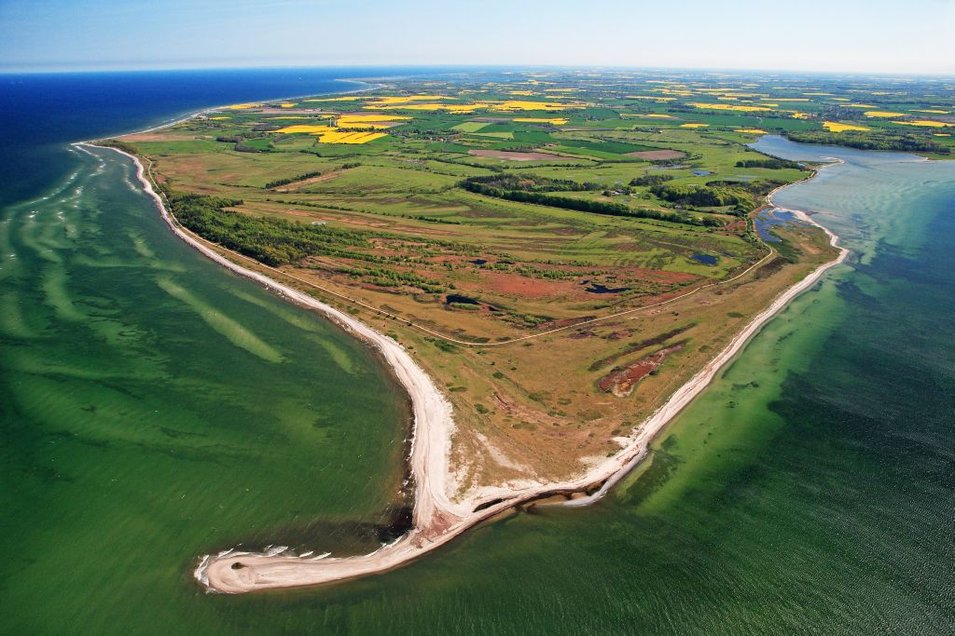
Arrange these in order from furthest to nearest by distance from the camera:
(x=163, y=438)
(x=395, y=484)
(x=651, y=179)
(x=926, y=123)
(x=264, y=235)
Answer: (x=926, y=123), (x=651, y=179), (x=264, y=235), (x=163, y=438), (x=395, y=484)

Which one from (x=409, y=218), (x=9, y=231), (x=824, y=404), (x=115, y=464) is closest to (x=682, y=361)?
(x=824, y=404)

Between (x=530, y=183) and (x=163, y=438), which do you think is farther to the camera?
(x=530, y=183)

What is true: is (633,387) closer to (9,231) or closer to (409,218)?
(409,218)

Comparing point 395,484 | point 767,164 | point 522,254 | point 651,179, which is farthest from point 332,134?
point 395,484

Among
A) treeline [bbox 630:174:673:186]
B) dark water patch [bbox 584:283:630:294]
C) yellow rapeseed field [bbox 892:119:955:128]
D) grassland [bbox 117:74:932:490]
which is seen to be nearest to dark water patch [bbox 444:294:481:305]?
grassland [bbox 117:74:932:490]

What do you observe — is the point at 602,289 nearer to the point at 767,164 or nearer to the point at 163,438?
the point at 163,438

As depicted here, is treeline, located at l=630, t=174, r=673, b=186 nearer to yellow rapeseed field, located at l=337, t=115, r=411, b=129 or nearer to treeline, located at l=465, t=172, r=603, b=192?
treeline, located at l=465, t=172, r=603, b=192

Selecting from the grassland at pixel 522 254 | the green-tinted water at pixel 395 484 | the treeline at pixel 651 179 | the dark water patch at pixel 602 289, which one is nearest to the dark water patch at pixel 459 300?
the grassland at pixel 522 254

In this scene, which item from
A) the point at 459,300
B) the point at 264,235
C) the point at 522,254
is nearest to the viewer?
the point at 459,300
